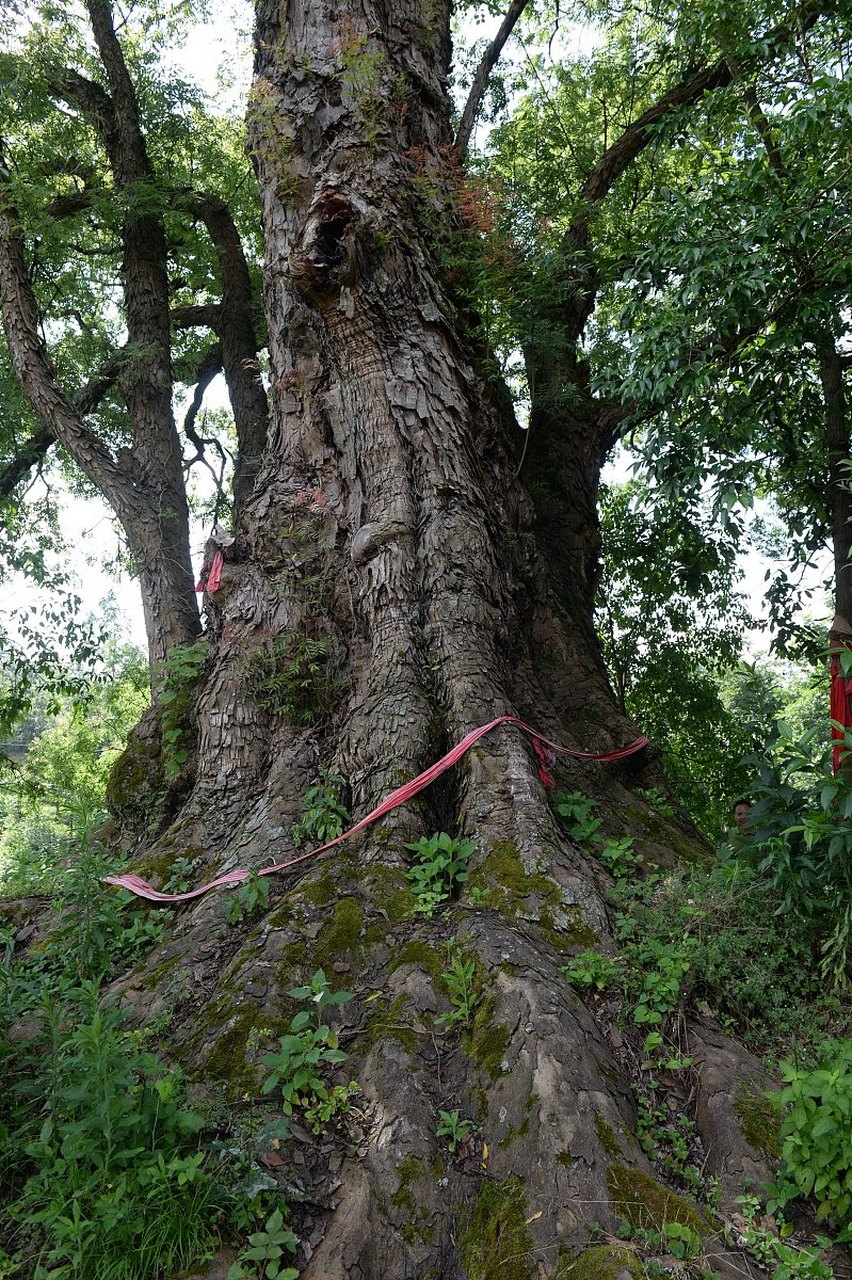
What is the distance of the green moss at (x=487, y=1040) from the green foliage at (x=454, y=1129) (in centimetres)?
17

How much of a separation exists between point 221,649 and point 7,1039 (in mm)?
2654

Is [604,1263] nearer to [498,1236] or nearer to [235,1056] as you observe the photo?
[498,1236]

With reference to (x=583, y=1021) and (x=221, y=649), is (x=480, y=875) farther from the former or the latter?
(x=221, y=649)

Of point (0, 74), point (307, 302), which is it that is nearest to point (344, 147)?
point (307, 302)

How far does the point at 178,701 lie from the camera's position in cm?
562

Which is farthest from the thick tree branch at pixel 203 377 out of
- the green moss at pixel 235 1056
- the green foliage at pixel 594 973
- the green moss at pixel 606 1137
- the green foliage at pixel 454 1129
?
the green moss at pixel 606 1137

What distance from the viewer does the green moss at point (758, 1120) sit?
2.83 metres

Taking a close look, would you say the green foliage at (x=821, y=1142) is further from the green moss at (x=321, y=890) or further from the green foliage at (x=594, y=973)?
the green moss at (x=321, y=890)

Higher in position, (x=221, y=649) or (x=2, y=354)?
(x=2, y=354)

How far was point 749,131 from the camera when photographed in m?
5.99

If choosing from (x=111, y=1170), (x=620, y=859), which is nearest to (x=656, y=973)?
(x=620, y=859)

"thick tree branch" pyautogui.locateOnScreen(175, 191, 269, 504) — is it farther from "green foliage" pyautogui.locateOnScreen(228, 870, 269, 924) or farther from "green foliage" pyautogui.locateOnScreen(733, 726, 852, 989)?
"green foliage" pyautogui.locateOnScreen(733, 726, 852, 989)

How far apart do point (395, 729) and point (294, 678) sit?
892 millimetres

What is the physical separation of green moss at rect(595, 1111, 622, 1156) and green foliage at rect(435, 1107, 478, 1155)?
0.42 metres
